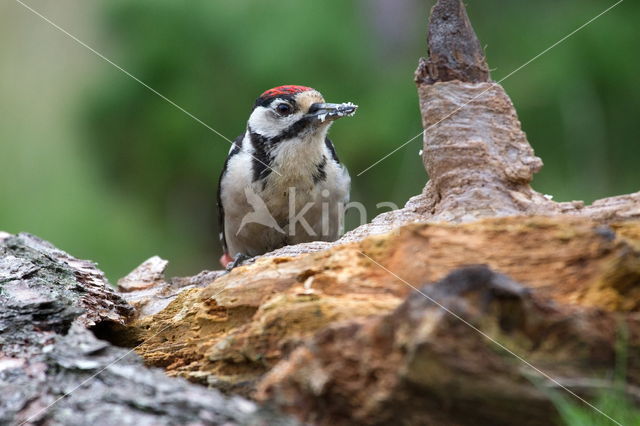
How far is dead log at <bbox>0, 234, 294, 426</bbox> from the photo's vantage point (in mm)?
1655

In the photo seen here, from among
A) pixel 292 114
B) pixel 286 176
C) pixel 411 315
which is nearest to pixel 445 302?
pixel 411 315

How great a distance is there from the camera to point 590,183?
4738mm

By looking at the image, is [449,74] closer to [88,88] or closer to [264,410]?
[264,410]

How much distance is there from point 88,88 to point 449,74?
13.6 ft

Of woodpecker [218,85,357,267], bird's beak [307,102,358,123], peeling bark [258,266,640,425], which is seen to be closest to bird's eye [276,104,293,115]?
woodpecker [218,85,357,267]

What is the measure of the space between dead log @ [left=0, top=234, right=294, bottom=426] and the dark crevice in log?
1236 mm

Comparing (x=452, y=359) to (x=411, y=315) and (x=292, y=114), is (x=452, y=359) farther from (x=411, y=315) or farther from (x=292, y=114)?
(x=292, y=114)

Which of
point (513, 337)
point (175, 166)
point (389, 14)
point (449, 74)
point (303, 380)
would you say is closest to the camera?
point (513, 337)

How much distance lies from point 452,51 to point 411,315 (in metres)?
1.21

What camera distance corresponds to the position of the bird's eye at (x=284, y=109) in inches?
153

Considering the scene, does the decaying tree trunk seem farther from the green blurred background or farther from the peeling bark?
the green blurred background

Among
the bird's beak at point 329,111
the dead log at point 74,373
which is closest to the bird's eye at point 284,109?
the bird's beak at point 329,111

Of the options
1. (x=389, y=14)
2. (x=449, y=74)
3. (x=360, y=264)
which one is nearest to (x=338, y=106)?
(x=449, y=74)

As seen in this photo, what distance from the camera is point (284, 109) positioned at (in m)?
3.89
